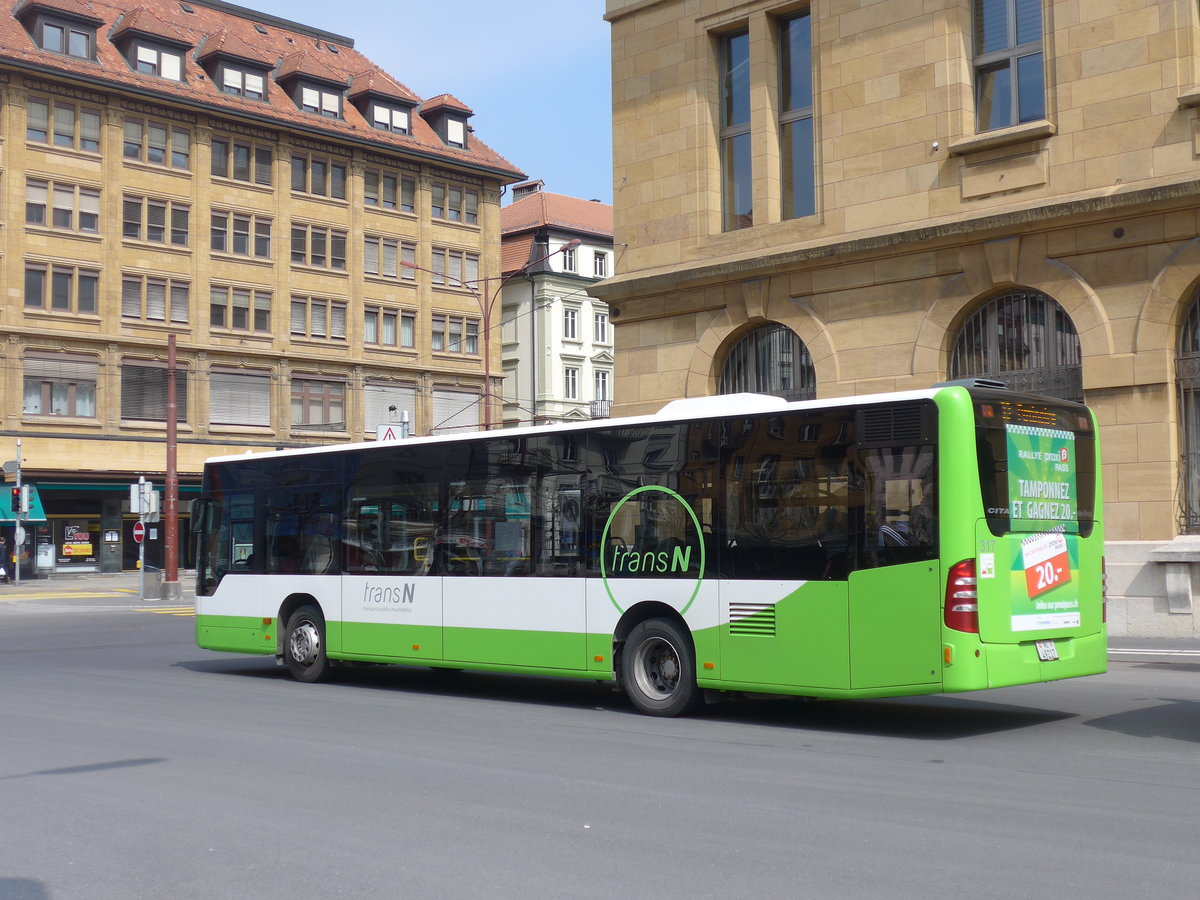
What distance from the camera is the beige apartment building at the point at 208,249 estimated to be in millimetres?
48750

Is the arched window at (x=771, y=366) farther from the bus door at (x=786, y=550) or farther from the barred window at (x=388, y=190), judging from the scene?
the barred window at (x=388, y=190)

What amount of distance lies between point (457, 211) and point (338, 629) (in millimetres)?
47824

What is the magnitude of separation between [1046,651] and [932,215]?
10.8 meters

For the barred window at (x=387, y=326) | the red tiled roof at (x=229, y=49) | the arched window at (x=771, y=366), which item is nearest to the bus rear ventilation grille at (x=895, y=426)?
the arched window at (x=771, y=366)

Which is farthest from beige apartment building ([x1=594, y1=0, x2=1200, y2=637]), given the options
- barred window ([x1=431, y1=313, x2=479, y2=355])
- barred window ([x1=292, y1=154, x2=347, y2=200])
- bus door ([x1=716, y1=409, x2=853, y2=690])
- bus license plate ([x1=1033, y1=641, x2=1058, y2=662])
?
barred window ([x1=431, y1=313, x2=479, y2=355])

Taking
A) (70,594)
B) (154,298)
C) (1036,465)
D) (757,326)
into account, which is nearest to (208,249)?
(154,298)

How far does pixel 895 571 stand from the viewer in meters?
10.8

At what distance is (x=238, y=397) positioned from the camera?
53.7 m

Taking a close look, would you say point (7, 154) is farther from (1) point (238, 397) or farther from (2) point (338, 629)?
(2) point (338, 629)

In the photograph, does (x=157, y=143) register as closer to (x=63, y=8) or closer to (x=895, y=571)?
(x=63, y=8)

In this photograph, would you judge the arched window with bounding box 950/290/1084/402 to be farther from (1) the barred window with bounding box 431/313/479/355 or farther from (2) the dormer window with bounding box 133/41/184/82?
(1) the barred window with bounding box 431/313/479/355

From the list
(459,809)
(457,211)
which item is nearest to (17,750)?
(459,809)

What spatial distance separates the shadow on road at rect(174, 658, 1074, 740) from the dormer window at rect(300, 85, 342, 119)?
43.2 metres

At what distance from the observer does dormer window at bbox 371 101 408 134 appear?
59.7 meters
